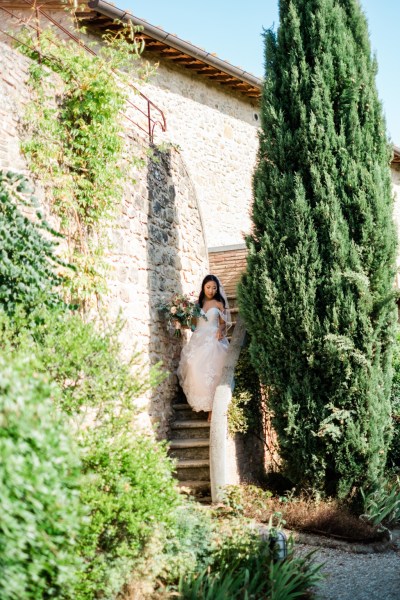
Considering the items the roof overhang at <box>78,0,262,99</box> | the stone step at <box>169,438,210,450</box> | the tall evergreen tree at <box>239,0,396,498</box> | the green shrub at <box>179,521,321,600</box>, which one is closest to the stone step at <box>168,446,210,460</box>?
the stone step at <box>169,438,210,450</box>

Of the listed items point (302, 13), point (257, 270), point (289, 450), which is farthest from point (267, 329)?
point (302, 13)

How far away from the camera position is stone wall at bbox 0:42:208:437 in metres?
7.25

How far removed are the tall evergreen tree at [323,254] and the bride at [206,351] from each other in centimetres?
72

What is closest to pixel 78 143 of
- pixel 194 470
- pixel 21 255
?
pixel 21 255

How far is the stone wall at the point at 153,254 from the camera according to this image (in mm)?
7254

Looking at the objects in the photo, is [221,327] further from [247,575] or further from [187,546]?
[247,575]

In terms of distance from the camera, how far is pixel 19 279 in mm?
5109

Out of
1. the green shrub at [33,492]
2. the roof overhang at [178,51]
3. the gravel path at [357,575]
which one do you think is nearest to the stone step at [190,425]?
the gravel path at [357,575]

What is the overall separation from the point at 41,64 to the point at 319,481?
5.11 m

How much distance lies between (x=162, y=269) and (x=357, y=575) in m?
4.27

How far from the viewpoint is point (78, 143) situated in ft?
21.3

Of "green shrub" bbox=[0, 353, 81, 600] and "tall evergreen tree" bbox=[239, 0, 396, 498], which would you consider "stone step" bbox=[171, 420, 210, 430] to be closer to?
Answer: "tall evergreen tree" bbox=[239, 0, 396, 498]

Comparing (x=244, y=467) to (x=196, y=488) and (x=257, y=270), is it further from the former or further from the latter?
(x=257, y=270)

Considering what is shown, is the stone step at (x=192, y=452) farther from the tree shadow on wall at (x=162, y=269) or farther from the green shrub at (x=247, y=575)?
the green shrub at (x=247, y=575)
